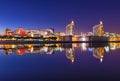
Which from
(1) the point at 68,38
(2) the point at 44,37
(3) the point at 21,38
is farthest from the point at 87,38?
(3) the point at 21,38

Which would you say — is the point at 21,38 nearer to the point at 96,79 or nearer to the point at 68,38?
the point at 68,38

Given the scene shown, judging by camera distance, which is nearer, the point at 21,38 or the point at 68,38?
the point at 21,38

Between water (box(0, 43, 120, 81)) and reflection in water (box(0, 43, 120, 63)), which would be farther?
reflection in water (box(0, 43, 120, 63))

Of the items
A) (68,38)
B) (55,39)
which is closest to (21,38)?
(55,39)

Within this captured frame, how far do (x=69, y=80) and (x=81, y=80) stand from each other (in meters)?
0.38

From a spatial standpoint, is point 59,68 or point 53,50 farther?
point 53,50

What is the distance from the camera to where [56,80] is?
8.74m

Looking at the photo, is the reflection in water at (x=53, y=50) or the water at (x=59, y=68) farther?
the reflection in water at (x=53, y=50)

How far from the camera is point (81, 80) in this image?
8.74 meters

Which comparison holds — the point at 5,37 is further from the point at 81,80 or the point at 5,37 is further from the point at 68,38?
the point at 81,80

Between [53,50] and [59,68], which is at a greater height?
[59,68]

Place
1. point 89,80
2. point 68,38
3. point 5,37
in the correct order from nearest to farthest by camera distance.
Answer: point 89,80, point 5,37, point 68,38

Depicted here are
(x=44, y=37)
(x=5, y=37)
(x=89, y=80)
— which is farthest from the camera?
(x=44, y=37)

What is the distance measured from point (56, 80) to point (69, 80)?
0.41 m
